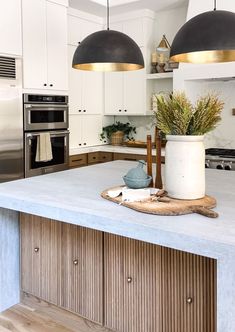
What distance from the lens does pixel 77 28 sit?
16.9 ft

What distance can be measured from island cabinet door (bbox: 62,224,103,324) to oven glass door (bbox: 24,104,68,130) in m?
2.15

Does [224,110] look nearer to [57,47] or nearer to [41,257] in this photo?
[57,47]

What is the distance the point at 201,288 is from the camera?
181cm

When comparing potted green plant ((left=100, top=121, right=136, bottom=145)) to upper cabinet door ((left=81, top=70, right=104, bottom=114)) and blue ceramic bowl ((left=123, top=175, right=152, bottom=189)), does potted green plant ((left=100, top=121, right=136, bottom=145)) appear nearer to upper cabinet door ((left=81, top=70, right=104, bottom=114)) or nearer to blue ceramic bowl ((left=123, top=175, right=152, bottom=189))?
upper cabinet door ((left=81, top=70, right=104, bottom=114))

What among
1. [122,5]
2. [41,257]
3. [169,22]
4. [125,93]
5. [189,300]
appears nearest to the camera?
[189,300]

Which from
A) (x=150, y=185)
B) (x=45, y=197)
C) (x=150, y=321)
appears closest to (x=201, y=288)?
(x=150, y=321)

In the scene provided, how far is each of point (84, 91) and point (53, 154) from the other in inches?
47.7

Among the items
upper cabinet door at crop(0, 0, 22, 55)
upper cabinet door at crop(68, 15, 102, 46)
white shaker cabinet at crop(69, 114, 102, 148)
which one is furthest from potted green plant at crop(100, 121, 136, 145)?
upper cabinet door at crop(0, 0, 22, 55)

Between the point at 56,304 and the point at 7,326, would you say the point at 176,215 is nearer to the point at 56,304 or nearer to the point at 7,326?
the point at 56,304

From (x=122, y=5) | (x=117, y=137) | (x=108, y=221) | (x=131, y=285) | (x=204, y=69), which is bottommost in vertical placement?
(x=131, y=285)

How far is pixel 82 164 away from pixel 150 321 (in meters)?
3.33

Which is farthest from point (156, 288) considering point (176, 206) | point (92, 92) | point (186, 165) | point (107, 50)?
point (92, 92)

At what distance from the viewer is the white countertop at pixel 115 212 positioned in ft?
4.84

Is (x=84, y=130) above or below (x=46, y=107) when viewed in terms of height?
below
